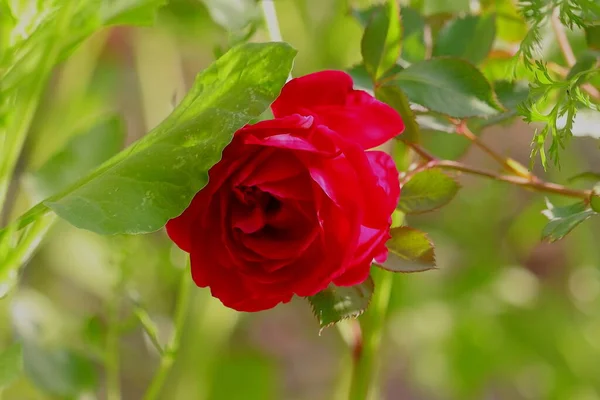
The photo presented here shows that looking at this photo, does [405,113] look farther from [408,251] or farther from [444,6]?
[444,6]

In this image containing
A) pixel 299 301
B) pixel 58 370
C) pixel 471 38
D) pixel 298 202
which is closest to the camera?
pixel 298 202

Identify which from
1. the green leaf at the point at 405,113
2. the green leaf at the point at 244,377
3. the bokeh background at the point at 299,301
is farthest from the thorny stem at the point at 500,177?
the green leaf at the point at 244,377

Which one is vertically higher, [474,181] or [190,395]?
[190,395]

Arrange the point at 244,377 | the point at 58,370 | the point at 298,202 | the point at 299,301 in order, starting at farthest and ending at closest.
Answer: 1. the point at 299,301
2. the point at 244,377
3. the point at 58,370
4. the point at 298,202

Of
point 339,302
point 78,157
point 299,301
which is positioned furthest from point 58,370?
point 299,301

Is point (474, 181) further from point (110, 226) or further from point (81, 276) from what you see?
point (110, 226)

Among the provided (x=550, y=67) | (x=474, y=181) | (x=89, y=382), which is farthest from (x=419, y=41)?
(x=474, y=181)

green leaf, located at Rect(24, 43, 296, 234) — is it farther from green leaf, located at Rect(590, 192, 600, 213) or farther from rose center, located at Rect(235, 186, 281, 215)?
green leaf, located at Rect(590, 192, 600, 213)

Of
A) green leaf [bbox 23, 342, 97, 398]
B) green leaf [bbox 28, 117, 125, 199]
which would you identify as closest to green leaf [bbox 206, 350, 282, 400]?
green leaf [bbox 23, 342, 97, 398]

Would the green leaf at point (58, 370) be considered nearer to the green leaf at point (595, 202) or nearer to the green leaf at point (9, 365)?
the green leaf at point (9, 365)
